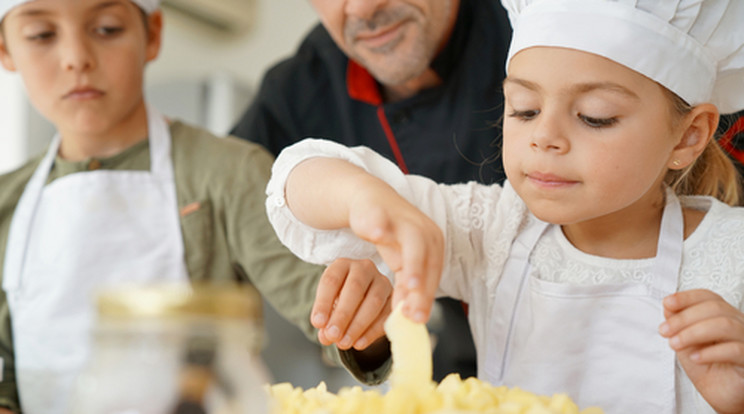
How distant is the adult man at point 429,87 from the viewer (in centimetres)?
111

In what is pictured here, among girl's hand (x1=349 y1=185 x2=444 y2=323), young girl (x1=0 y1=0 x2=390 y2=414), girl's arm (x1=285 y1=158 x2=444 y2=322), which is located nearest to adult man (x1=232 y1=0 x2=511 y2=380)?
young girl (x1=0 y1=0 x2=390 y2=414)

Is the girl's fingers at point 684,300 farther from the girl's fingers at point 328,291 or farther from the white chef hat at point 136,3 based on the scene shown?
the white chef hat at point 136,3

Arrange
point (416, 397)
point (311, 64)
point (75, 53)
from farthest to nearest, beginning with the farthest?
point (311, 64), point (75, 53), point (416, 397)

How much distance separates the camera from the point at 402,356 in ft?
1.50

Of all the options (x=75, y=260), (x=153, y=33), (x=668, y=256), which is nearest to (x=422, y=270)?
(x=668, y=256)

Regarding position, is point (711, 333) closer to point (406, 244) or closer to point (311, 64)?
point (406, 244)

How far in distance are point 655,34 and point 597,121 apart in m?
0.09

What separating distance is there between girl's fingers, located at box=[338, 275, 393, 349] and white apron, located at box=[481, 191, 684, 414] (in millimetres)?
190

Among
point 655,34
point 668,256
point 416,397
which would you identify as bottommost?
point 668,256

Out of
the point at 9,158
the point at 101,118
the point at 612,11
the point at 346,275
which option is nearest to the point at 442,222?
the point at 346,275

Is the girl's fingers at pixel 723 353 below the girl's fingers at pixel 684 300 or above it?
below

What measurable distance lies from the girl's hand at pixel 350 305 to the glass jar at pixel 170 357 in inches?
12.2

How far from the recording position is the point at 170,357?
1.09 feet

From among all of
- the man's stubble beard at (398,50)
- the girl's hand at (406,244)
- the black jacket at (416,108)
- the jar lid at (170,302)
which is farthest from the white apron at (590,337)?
the jar lid at (170,302)
